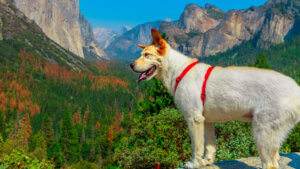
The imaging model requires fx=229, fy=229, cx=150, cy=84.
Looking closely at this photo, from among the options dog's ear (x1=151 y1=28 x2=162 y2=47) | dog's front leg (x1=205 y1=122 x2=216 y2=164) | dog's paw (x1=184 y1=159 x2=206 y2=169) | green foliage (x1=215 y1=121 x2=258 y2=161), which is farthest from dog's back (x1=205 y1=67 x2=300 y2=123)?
green foliage (x1=215 y1=121 x2=258 y2=161)

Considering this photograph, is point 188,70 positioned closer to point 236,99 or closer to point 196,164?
point 236,99

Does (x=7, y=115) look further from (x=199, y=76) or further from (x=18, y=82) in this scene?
(x=199, y=76)

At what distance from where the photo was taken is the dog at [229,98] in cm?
418

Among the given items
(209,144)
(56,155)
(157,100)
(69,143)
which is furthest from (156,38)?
(69,143)

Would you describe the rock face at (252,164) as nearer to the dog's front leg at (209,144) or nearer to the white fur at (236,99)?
the dog's front leg at (209,144)

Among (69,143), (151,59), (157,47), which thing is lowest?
(69,143)

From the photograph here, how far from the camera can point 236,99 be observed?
4594mm

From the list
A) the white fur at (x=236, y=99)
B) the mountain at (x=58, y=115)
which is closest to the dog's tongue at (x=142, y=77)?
the white fur at (x=236, y=99)

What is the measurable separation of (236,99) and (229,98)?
5.4 inches

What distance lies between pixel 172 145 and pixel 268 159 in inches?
463

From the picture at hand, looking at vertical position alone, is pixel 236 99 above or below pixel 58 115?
above

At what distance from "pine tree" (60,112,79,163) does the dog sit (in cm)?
7801

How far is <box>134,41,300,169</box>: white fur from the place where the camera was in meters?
4.17

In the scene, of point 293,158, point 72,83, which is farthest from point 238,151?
point 72,83
